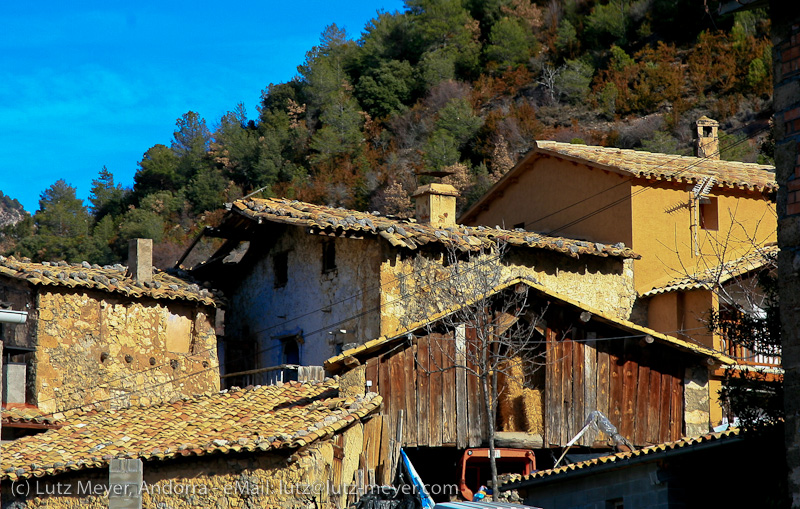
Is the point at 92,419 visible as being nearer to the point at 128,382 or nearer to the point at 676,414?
the point at 128,382

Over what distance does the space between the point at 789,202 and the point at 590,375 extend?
10.1 meters

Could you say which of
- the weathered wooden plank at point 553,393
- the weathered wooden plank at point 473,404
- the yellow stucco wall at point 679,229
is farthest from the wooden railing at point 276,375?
the yellow stucco wall at point 679,229

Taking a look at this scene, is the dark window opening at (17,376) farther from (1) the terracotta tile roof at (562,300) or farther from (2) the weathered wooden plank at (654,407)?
(2) the weathered wooden plank at (654,407)

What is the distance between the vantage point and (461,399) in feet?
56.3

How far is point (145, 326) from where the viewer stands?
21.0 m

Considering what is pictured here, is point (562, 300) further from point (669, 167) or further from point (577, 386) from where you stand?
point (669, 167)

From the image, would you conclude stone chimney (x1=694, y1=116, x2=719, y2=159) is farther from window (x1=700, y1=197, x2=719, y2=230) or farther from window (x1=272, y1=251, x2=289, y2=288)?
window (x1=272, y1=251, x2=289, y2=288)

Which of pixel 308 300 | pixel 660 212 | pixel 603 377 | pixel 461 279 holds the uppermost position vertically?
pixel 660 212

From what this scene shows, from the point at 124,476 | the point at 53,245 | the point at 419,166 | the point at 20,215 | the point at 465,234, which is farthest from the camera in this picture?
the point at 20,215

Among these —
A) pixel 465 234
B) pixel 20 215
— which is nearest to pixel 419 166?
pixel 465 234

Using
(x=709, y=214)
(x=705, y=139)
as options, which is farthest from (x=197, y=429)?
A: (x=705, y=139)

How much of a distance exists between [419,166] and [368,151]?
4.23 metres

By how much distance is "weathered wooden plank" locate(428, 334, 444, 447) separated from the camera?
55.6 feet

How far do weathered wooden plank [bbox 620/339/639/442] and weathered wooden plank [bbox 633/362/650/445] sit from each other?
0.18ft
